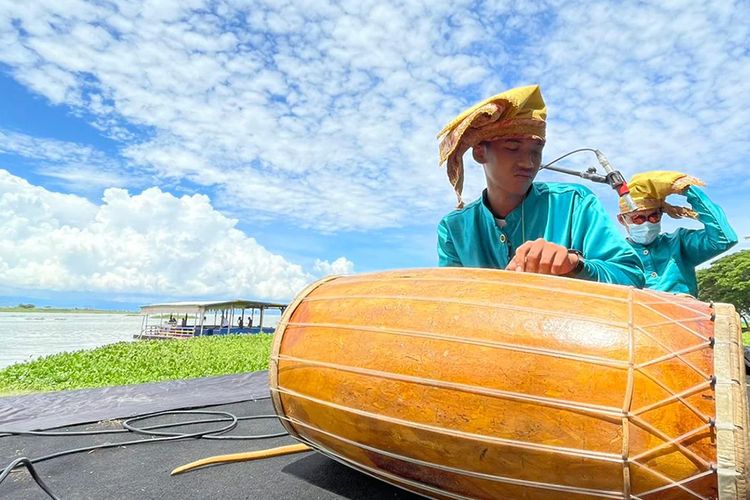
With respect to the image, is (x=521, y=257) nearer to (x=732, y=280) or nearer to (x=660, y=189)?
(x=660, y=189)

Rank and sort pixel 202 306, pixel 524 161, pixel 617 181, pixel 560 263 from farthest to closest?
1. pixel 202 306
2. pixel 617 181
3. pixel 524 161
4. pixel 560 263

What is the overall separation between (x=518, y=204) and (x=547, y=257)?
564 mm

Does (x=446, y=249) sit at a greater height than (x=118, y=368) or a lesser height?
greater

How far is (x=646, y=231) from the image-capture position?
12.8ft

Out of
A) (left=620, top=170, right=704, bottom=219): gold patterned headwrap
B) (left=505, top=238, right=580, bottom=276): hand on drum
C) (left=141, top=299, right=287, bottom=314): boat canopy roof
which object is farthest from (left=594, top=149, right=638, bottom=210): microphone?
(left=141, top=299, right=287, bottom=314): boat canopy roof

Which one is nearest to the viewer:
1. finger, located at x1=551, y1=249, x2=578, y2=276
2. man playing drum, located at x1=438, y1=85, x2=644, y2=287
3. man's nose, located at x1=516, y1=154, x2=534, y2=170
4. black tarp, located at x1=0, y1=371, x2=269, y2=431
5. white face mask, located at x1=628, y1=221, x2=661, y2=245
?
finger, located at x1=551, y1=249, x2=578, y2=276

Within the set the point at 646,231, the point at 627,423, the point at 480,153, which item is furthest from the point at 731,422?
the point at 646,231

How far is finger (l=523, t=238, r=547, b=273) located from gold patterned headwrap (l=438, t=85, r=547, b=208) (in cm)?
53

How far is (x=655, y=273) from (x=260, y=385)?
342cm

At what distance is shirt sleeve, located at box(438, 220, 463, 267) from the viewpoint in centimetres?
214

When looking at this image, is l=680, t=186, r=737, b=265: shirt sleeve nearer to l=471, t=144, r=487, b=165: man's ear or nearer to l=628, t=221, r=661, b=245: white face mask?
l=628, t=221, r=661, b=245: white face mask

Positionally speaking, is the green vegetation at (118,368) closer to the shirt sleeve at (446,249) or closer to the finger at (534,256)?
the shirt sleeve at (446,249)

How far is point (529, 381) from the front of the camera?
40.5 inches

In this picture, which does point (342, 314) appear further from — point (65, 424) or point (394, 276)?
point (65, 424)
